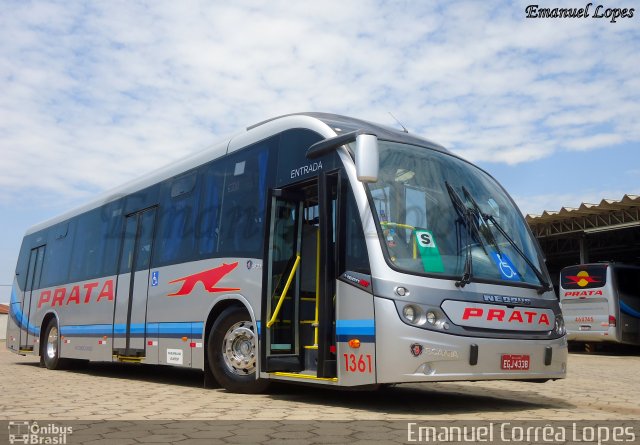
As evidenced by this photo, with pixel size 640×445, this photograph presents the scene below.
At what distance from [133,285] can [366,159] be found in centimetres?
597

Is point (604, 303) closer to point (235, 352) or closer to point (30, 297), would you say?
point (235, 352)

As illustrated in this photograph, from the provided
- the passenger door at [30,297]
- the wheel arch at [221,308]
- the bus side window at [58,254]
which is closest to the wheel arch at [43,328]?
the passenger door at [30,297]

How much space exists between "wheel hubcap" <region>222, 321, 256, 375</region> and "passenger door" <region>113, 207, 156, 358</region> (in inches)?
101

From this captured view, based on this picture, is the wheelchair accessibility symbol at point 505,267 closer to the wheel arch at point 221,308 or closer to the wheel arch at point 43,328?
the wheel arch at point 221,308

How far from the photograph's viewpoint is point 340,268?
6891 millimetres

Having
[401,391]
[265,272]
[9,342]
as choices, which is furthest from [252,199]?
[9,342]

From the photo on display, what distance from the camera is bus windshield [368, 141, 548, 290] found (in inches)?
263

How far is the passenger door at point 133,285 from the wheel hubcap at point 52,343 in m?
3.43

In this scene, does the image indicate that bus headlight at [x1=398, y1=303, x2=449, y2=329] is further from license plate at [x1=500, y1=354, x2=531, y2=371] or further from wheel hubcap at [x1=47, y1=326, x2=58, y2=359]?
wheel hubcap at [x1=47, y1=326, x2=58, y2=359]

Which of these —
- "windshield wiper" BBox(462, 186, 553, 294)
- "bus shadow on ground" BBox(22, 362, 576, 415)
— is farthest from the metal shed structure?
"windshield wiper" BBox(462, 186, 553, 294)

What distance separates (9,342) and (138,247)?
8.14 m

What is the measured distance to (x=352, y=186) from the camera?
22.6ft

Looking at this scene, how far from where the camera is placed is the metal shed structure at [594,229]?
22484mm

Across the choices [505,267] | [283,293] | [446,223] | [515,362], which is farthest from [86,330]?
[515,362]
